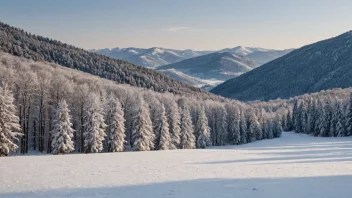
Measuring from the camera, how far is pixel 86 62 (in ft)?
549

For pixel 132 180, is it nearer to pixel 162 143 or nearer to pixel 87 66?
pixel 162 143

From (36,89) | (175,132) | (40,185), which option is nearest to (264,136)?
(175,132)

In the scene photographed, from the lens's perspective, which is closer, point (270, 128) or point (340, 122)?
point (340, 122)

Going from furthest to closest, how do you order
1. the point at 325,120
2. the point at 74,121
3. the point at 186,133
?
the point at 325,120, the point at 186,133, the point at 74,121

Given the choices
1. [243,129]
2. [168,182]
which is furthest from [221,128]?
[168,182]

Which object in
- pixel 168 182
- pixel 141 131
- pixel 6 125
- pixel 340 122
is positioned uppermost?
pixel 6 125

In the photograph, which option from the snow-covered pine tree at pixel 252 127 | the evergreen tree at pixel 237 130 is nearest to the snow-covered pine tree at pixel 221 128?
the evergreen tree at pixel 237 130

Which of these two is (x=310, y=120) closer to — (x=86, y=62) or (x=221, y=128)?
(x=221, y=128)

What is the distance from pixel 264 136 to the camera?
112 m

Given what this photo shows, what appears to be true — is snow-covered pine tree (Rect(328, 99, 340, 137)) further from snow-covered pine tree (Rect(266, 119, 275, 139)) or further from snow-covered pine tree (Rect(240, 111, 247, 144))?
snow-covered pine tree (Rect(240, 111, 247, 144))

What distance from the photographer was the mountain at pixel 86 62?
6014 inches

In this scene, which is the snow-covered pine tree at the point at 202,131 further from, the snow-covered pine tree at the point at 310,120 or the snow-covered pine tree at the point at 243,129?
the snow-covered pine tree at the point at 310,120

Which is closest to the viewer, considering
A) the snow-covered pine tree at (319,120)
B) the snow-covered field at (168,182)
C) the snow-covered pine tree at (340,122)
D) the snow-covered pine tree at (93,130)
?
the snow-covered field at (168,182)

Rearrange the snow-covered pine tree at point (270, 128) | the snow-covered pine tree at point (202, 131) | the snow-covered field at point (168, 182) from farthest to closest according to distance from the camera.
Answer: the snow-covered pine tree at point (270, 128)
the snow-covered pine tree at point (202, 131)
the snow-covered field at point (168, 182)
